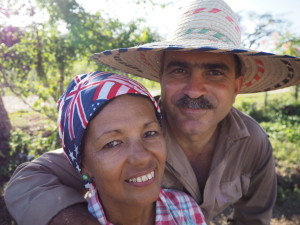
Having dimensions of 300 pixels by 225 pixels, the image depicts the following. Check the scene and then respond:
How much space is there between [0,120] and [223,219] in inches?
163

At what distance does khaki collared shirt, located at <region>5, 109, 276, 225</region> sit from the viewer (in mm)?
1336

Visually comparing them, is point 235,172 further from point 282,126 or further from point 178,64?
point 282,126

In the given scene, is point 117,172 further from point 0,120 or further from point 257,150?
point 0,120

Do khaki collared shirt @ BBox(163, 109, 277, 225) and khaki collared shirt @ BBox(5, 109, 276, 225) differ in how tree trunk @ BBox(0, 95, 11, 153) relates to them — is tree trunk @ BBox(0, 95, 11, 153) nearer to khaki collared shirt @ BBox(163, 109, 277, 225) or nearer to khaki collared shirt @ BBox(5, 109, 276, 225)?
khaki collared shirt @ BBox(5, 109, 276, 225)

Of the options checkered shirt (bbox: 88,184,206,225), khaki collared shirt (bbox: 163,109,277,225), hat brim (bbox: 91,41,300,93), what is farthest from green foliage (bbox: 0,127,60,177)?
checkered shirt (bbox: 88,184,206,225)

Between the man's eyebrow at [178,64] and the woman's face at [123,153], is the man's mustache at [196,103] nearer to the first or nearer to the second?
the man's eyebrow at [178,64]

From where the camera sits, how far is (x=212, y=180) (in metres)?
2.03

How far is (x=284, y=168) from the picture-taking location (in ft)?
14.6

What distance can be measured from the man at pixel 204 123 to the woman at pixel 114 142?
20 centimetres

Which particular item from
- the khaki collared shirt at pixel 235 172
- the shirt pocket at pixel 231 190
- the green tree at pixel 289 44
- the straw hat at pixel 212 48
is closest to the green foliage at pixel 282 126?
the green tree at pixel 289 44

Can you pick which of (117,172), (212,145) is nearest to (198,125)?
(212,145)

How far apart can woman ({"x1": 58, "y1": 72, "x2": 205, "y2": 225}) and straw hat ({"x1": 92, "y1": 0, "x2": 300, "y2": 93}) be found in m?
0.37

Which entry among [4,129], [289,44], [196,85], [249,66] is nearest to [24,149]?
[4,129]

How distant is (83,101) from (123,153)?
1.19 feet
